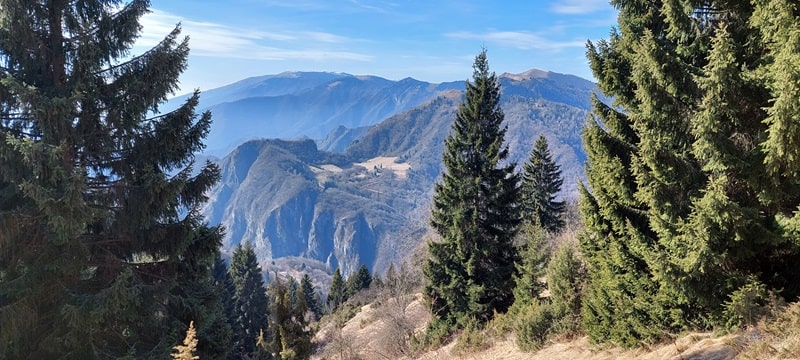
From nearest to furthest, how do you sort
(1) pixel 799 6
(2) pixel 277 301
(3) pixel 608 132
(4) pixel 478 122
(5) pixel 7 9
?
(1) pixel 799 6
(5) pixel 7 9
(3) pixel 608 132
(2) pixel 277 301
(4) pixel 478 122

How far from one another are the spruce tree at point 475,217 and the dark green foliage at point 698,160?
10.8 metres

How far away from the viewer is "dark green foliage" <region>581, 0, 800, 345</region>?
5598mm

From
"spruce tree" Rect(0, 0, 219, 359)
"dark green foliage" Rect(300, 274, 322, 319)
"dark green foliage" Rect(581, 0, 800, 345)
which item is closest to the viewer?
"dark green foliage" Rect(581, 0, 800, 345)

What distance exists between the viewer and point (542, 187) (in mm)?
35594

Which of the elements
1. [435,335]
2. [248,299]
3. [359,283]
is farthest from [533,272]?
[359,283]

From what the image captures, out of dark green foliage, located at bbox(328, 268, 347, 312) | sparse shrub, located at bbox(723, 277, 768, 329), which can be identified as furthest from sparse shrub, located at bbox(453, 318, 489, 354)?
dark green foliage, located at bbox(328, 268, 347, 312)

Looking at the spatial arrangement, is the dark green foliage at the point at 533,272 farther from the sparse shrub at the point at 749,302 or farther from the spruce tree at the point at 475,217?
the sparse shrub at the point at 749,302

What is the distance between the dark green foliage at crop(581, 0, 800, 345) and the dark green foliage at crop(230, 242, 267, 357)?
34.6 meters

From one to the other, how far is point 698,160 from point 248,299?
41493mm

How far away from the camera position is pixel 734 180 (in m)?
6.29

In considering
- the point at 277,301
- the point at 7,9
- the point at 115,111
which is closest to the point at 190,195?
the point at 115,111

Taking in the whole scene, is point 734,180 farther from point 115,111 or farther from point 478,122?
point 478,122

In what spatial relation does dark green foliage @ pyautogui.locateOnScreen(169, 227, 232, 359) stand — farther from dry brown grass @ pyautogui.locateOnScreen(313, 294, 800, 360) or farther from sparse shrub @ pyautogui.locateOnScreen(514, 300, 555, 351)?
sparse shrub @ pyautogui.locateOnScreen(514, 300, 555, 351)

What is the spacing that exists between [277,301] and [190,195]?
680cm
